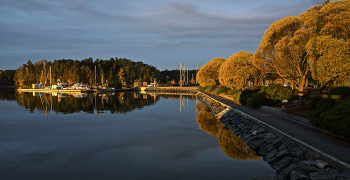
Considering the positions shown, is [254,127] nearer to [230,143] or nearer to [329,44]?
[230,143]

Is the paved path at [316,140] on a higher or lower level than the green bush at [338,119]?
lower

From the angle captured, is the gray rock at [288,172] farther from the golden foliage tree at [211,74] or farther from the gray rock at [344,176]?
the golden foliage tree at [211,74]

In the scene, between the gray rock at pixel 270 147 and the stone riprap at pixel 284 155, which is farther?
the gray rock at pixel 270 147

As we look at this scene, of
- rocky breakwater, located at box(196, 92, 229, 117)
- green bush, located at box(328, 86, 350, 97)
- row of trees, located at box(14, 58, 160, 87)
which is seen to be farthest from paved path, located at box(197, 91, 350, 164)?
row of trees, located at box(14, 58, 160, 87)

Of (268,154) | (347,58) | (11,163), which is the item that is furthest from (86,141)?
(347,58)

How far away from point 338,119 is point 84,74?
4784 inches

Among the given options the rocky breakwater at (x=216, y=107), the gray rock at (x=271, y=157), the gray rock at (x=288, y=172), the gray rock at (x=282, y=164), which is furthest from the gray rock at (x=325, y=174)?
the rocky breakwater at (x=216, y=107)

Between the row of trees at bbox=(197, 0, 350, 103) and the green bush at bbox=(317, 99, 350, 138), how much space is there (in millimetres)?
4671

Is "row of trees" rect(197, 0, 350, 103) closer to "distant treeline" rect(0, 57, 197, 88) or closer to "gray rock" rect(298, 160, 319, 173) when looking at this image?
"gray rock" rect(298, 160, 319, 173)

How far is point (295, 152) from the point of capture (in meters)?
10.3

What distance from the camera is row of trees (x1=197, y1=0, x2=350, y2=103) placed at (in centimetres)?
1581

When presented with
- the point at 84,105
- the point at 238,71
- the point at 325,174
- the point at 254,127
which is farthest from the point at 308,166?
the point at 84,105

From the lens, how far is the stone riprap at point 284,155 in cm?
808

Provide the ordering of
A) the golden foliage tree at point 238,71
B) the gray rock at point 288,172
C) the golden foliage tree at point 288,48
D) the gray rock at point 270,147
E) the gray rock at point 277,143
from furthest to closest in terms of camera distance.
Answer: the golden foliage tree at point 238,71 → the golden foliage tree at point 288,48 → the gray rock at point 270,147 → the gray rock at point 277,143 → the gray rock at point 288,172
